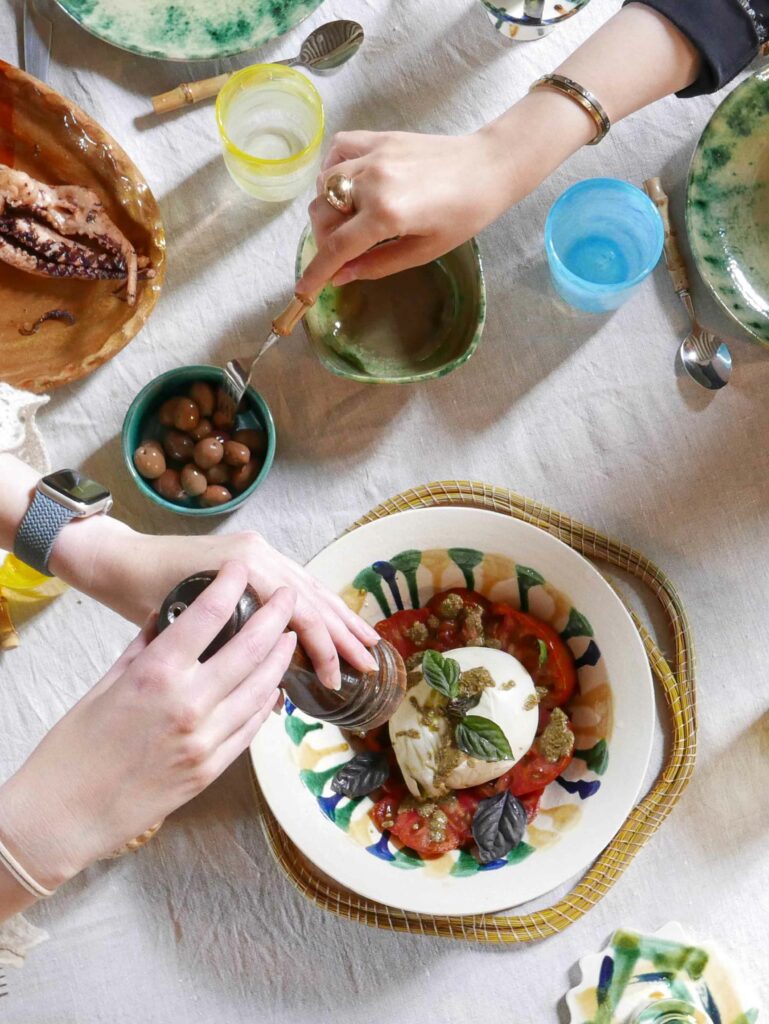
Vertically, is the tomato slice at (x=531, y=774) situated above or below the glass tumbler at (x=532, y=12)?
below

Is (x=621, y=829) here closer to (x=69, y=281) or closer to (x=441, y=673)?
(x=441, y=673)

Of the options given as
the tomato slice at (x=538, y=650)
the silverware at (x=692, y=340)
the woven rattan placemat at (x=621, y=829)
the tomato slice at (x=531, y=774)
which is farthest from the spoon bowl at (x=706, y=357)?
the tomato slice at (x=531, y=774)

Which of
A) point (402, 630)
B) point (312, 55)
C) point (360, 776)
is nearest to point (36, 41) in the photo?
point (312, 55)

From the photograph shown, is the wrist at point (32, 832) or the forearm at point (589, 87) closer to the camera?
the wrist at point (32, 832)

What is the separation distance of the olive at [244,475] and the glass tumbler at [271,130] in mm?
288

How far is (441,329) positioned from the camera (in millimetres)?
988

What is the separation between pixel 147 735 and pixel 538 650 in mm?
404

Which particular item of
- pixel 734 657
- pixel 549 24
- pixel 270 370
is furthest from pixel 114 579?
pixel 549 24

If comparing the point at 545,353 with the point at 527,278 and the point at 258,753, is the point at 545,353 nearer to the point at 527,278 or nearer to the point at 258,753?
the point at 527,278

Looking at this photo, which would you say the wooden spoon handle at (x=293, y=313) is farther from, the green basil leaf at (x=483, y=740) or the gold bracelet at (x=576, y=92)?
the green basil leaf at (x=483, y=740)

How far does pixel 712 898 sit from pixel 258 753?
0.50 meters

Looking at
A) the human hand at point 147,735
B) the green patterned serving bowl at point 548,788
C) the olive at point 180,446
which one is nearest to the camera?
the human hand at point 147,735

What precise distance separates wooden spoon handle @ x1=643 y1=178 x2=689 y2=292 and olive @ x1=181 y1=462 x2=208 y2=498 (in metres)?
0.53

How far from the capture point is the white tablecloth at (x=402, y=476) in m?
0.95
